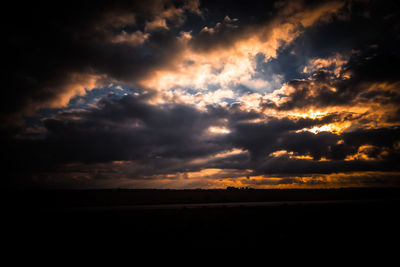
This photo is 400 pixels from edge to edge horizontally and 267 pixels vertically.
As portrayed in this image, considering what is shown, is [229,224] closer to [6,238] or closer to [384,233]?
[384,233]

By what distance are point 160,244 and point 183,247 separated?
1.50 meters

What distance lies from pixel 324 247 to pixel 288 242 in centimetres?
177

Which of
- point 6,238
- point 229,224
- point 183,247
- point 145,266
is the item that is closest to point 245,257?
point 183,247

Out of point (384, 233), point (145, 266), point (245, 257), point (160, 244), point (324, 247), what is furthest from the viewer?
point (384, 233)

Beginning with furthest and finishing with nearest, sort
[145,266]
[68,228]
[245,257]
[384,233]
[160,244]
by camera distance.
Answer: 1. [68,228]
2. [384,233]
3. [160,244]
4. [245,257]
5. [145,266]

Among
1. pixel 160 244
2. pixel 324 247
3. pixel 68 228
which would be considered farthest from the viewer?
pixel 68 228

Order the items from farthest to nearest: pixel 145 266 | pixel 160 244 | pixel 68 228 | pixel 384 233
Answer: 1. pixel 68 228
2. pixel 384 233
3. pixel 160 244
4. pixel 145 266

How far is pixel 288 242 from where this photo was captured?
33.2 ft

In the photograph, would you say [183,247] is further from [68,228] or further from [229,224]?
[68,228]

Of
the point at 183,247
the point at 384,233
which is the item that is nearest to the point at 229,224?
the point at 183,247

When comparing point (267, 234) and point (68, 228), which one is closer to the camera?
point (267, 234)

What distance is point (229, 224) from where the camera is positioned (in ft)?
49.0

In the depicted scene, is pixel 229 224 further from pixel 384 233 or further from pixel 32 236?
pixel 32 236

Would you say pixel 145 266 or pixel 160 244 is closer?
pixel 145 266
